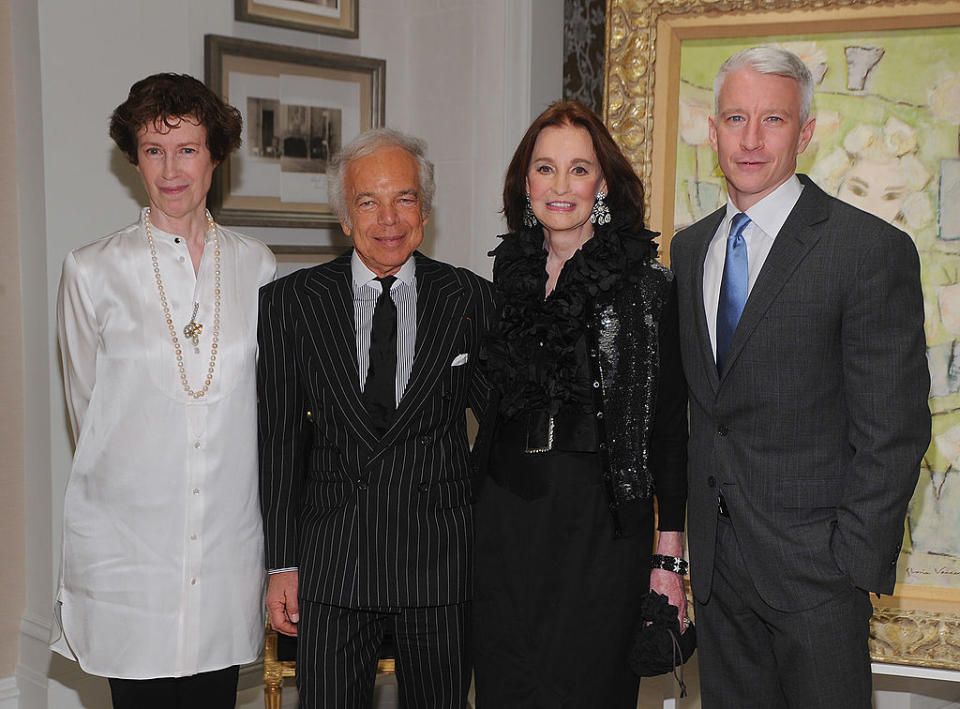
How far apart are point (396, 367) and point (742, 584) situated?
0.91 metres

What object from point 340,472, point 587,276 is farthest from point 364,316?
point 587,276

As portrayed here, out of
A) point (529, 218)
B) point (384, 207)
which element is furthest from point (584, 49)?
point (384, 207)

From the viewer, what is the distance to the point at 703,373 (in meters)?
2.31

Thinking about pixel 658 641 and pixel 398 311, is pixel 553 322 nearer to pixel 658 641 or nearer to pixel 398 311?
pixel 398 311

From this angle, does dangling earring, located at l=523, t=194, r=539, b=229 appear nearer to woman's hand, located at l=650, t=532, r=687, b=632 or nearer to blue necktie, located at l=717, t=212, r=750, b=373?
blue necktie, located at l=717, t=212, r=750, b=373

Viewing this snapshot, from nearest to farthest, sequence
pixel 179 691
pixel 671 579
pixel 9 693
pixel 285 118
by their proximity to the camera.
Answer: pixel 671 579
pixel 179 691
pixel 9 693
pixel 285 118

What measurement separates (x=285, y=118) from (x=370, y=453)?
6.07 feet

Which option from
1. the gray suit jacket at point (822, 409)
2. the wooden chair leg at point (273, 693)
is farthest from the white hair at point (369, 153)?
the wooden chair leg at point (273, 693)

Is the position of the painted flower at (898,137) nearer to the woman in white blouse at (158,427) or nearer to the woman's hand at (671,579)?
the woman's hand at (671,579)

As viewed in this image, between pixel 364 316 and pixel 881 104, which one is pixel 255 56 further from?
pixel 881 104

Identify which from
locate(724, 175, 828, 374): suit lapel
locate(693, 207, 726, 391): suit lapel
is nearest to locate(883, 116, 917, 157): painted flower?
locate(693, 207, 726, 391): suit lapel

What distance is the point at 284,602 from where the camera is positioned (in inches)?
97.9

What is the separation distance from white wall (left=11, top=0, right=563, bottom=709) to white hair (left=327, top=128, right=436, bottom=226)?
3.55ft

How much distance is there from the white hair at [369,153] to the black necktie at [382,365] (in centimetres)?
24
